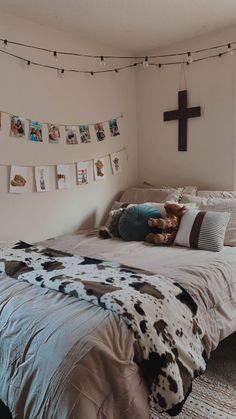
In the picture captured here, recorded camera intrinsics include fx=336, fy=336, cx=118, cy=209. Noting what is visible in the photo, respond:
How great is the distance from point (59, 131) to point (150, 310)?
1986mm

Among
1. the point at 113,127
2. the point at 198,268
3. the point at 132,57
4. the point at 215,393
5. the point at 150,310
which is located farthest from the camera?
the point at 132,57

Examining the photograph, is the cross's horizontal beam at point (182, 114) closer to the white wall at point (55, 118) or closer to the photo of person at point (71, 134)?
the white wall at point (55, 118)

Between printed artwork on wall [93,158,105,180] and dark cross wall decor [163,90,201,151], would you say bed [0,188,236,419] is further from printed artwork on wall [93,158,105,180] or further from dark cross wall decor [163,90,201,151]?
dark cross wall decor [163,90,201,151]

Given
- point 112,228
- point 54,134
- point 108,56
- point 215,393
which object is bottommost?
point 215,393

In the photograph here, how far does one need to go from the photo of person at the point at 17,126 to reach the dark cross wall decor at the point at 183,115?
1489mm

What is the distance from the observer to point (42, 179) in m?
2.82

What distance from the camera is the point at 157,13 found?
262cm

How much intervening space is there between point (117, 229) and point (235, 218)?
0.94 metres

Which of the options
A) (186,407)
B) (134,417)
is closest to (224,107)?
(186,407)

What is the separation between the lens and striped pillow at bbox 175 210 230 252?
7.65 ft

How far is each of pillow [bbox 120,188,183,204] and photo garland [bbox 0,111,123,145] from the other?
0.61 meters

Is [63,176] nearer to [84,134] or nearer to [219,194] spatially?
[84,134]

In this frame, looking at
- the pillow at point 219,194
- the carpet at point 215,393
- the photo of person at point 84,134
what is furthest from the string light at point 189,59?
the carpet at point 215,393

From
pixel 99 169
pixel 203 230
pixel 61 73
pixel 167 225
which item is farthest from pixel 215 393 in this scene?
pixel 61 73
